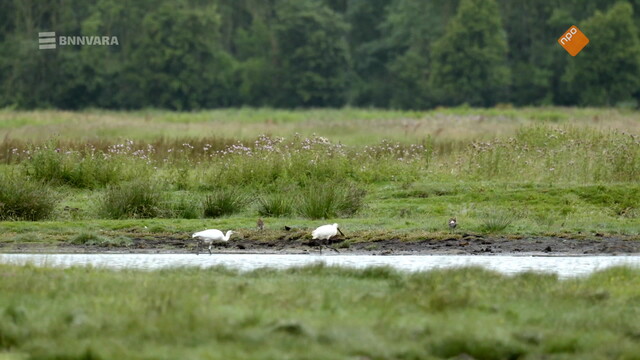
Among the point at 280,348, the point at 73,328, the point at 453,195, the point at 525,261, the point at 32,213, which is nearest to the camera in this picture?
the point at 280,348

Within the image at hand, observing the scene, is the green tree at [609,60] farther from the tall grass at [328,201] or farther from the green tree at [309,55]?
the tall grass at [328,201]

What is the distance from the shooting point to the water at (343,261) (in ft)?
48.3

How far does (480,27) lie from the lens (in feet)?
249

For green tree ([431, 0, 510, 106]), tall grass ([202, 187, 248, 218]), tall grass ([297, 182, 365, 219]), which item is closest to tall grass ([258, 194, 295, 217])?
tall grass ([297, 182, 365, 219])

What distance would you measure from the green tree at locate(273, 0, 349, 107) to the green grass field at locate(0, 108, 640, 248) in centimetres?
5368

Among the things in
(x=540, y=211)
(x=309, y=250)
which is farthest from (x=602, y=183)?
(x=309, y=250)

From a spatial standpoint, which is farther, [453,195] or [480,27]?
[480,27]

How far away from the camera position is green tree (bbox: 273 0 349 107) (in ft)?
277

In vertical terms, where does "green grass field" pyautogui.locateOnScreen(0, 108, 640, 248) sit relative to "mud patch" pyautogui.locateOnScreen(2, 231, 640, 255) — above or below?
above

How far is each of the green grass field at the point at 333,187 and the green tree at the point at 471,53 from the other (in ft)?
150

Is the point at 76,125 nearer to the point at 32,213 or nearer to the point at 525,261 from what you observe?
the point at 32,213

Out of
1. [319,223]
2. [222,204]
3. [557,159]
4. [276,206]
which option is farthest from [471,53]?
[319,223]

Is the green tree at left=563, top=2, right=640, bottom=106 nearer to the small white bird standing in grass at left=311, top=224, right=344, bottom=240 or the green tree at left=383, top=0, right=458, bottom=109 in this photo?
the green tree at left=383, top=0, right=458, bottom=109

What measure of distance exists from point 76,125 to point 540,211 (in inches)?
956
